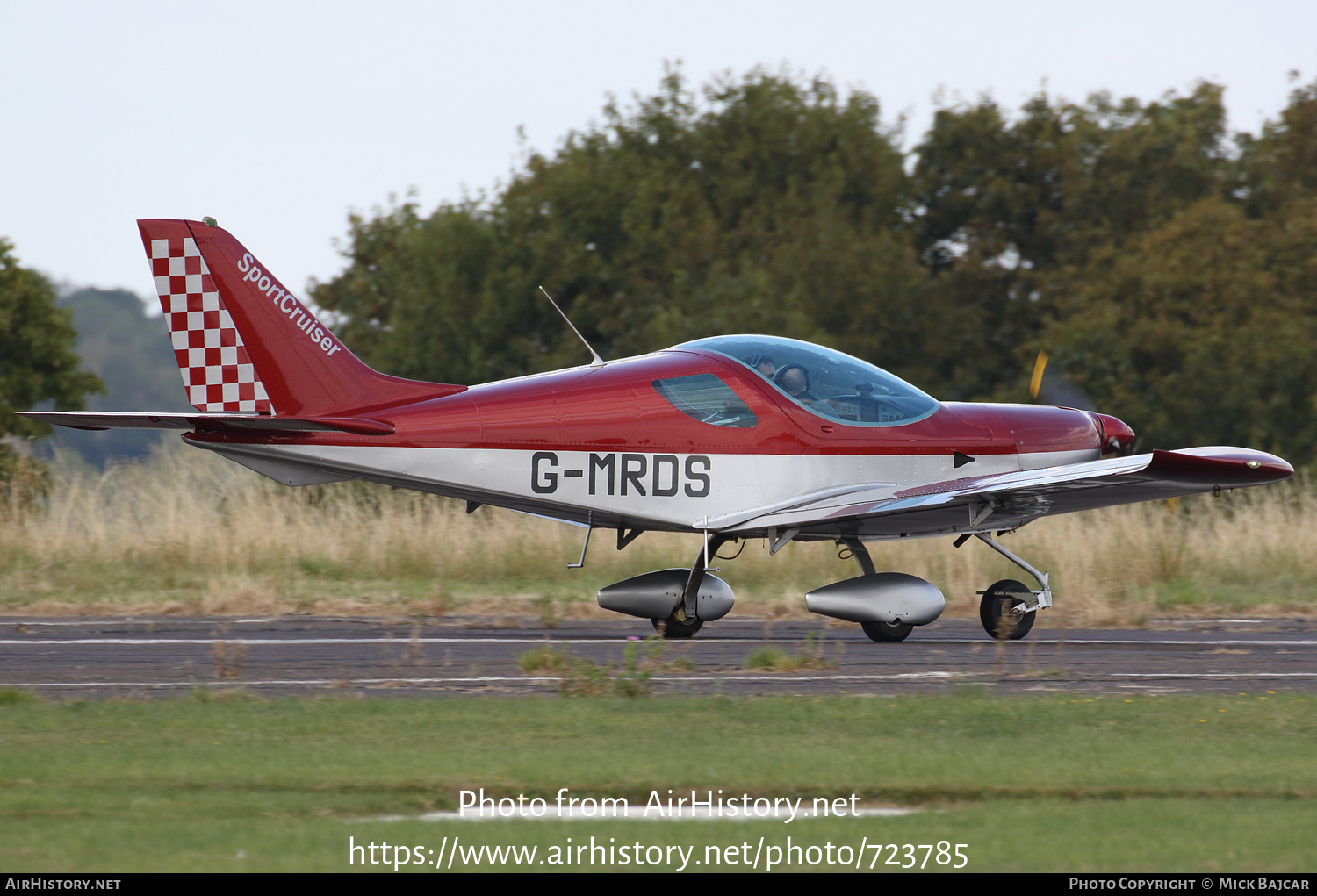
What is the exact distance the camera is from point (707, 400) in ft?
40.4

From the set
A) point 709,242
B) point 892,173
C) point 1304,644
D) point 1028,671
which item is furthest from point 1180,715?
point 892,173

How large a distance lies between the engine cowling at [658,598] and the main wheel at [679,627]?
6 centimetres

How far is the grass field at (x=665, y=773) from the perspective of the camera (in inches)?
204

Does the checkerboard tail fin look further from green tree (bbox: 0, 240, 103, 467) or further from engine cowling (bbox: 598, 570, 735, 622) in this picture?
green tree (bbox: 0, 240, 103, 467)

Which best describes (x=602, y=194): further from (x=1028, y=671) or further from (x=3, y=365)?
(x=1028, y=671)

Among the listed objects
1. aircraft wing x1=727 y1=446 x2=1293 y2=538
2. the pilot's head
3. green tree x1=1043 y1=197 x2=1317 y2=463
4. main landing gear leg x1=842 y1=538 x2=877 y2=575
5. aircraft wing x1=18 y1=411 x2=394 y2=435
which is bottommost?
main landing gear leg x1=842 y1=538 x2=877 y2=575

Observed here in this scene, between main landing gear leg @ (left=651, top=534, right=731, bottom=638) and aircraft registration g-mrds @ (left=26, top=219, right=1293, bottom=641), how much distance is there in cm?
2

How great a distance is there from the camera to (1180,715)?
26.6 ft

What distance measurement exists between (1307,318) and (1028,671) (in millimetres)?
20135

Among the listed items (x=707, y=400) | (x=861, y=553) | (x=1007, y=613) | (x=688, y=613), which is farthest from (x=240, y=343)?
(x=1007, y=613)

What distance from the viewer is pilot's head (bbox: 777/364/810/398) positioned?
12.6 meters

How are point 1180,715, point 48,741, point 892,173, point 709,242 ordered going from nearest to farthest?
point 48,741
point 1180,715
point 709,242
point 892,173

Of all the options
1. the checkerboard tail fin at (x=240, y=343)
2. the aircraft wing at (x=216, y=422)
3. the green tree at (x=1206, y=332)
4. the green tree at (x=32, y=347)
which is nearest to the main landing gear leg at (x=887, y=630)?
the checkerboard tail fin at (x=240, y=343)

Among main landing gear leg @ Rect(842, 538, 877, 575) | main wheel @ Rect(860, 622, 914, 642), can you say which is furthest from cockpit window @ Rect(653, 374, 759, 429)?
main wheel @ Rect(860, 622, 914, 642)
